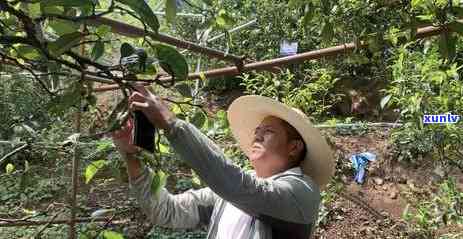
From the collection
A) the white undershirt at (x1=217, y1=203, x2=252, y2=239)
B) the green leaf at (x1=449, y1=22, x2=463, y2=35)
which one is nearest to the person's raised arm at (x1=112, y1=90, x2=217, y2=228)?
the white undershirt at (x1=217, y1=203, x2=252, y2=239)

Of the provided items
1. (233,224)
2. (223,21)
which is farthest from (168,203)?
(223,21)

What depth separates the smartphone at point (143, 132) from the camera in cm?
80

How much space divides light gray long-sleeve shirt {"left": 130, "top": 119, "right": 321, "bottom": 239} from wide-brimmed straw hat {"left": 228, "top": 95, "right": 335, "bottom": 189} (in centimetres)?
8

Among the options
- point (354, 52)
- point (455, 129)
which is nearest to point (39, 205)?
point (455, 129)

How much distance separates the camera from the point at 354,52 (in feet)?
4.39

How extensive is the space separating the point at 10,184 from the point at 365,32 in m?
3.30

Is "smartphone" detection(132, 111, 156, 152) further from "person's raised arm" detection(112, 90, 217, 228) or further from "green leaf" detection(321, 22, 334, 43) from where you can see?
"green leaf" detection(321, 22, 334, 43)

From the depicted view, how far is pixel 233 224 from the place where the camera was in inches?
45.1

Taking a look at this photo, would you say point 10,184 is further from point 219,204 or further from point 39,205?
point 219,204

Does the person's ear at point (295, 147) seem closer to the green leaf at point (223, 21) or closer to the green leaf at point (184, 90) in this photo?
the green leaf at point (223, 21)

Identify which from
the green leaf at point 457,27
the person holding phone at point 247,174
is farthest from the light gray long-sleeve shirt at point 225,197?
the green leaf at point 457,27

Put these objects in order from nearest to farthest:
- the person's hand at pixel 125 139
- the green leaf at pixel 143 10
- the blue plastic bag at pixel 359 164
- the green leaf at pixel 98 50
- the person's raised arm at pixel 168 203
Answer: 1. the green leaf at pixel 143 10
2. the green leaf at pixel 98 50
3. the person's hand at pixel 125 139
4. the person's raised arm at pixel 168 203
5. the blue plastic bag at pixel 359 164

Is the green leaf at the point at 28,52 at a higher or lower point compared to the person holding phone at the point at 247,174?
higher

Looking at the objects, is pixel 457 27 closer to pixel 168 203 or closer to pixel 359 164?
pixel 168 203
